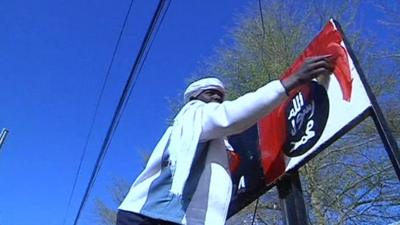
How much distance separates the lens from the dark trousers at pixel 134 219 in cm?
131

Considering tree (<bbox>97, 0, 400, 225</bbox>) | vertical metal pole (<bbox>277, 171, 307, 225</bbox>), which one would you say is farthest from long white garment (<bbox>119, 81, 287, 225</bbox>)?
tree (<bbox>97, 0, 400, 225</bbox>)

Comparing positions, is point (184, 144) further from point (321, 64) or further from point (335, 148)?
point (335, 148)

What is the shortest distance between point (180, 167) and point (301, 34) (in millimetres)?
3971

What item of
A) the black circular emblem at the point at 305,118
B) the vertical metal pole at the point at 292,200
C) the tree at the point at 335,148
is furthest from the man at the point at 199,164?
the tree at the point at 335,148

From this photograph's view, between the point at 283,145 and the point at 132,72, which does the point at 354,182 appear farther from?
the point at 283,145

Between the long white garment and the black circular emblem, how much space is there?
0.93ft

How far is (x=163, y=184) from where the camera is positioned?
54.5 inches

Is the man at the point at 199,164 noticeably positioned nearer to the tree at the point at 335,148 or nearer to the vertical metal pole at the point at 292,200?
the vertical metal pole at the point at 292,200

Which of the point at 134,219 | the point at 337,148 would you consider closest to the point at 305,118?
the point at 134,219

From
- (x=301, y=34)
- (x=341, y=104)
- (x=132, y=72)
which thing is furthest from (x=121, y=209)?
(x=301, y=34)

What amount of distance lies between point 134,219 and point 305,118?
82 cm

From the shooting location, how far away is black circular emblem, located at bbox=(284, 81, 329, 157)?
1547mm

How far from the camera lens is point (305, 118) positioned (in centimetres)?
164

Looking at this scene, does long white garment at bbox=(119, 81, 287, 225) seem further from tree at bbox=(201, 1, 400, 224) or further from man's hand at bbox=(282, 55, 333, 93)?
tree at bbox=(201, 1, 400, 224)
